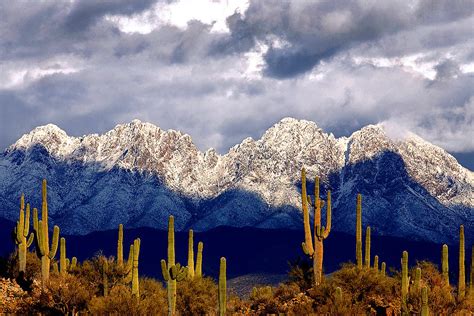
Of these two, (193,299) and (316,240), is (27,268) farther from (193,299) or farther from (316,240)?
(316,240)

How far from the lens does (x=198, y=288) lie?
54.9 metres

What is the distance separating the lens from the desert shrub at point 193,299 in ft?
178

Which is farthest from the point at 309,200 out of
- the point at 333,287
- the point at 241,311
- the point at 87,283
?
the point at 87,283

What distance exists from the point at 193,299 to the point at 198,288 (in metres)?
0.93

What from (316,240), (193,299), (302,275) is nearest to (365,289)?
(316,240)

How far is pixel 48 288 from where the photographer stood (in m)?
49.0

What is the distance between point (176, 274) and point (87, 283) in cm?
1226

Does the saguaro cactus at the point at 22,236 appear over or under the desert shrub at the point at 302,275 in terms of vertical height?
over

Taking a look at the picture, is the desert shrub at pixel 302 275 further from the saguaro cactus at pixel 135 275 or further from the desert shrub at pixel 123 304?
the saguaro cactus at pixel 135 275

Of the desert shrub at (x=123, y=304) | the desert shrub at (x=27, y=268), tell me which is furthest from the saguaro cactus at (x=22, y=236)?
the desert shrub at (x=123, y=304)

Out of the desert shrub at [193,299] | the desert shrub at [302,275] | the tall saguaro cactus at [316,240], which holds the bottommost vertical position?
the desert shrub at [193,299]

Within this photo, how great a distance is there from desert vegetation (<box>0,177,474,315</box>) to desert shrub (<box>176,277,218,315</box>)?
0.23 feet

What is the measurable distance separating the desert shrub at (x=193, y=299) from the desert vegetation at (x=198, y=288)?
7 cm

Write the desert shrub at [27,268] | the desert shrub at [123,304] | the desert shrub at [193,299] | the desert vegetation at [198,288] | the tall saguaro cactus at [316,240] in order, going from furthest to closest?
the desert shrub at [27,268] → the desert shrub at [193,299] → the tall saguaro cactus at [316,240] → the desert vegetation at [198,288] → the desert shrub at [123,304]
